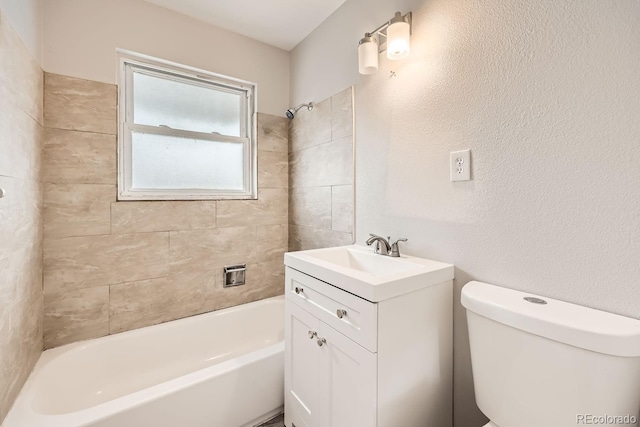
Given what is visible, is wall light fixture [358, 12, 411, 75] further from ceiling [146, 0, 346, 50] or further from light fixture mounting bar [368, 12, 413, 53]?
ceiling [146, 0, 346, 50]

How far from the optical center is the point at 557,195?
2.92ft

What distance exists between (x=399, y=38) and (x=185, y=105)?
153 cm

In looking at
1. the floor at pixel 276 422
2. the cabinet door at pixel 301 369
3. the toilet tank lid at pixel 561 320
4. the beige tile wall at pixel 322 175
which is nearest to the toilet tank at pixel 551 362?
the toilet tank lid at pixel 561 320

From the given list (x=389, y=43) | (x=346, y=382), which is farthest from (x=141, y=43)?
(x=346, y=382)

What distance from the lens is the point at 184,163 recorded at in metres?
1.96

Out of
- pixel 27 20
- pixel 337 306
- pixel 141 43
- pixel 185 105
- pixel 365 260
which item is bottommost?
pixel 337 306

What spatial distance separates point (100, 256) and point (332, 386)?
5.07 ft

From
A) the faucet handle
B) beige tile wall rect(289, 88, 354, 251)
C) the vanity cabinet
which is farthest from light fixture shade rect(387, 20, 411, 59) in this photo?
the vanity cabinet

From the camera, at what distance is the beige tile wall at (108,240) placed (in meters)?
1.51

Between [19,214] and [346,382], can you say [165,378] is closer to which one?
[19,214]

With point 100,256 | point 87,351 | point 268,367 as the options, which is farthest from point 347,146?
point 87,351

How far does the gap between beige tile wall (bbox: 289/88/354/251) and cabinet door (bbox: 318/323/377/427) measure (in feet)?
2.49

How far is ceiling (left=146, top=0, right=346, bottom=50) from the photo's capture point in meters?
1.74

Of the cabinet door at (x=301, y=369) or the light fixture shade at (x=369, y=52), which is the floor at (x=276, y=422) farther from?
the light fixture shade at (x=369, y=52)
